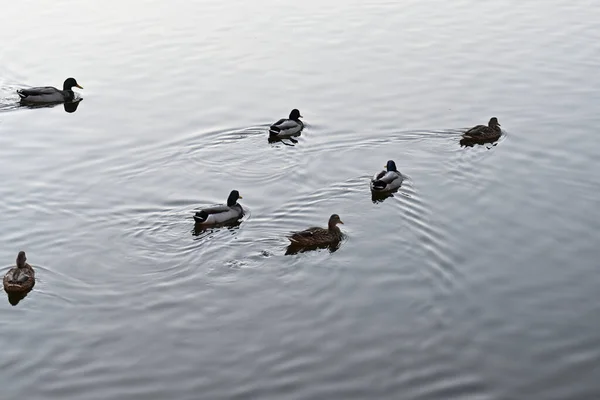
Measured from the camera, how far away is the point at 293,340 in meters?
13.1

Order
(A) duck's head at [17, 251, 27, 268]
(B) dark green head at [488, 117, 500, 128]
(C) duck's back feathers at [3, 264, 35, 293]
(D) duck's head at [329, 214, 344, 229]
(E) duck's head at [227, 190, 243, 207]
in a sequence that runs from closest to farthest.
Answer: (C) duck's back feathers at [3, 264, 35, 293]
(A) duck's head at [17, 251, 27, 268]
(D) duck's head at [329, 214, 344, 229]
(E) duck's head at [227, 190, 243, 207]
(B) dark green head at [488, 117, 500, 128]

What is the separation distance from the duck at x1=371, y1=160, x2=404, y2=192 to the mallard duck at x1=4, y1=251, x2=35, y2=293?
19.4 ft

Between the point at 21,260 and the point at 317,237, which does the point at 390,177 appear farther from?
the point at 21,260

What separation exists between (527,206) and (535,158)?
87.0 inches

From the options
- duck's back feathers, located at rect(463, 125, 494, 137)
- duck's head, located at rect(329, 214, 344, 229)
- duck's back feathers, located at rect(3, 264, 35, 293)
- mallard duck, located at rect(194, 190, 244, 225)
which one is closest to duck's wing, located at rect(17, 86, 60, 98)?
mallard duck, located at rect(194, 190, 244, 225)

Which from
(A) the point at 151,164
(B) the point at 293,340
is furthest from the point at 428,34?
(B) the point at 293,340

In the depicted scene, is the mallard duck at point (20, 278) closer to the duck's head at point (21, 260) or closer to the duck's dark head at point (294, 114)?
the duck's head at point (21, 260)

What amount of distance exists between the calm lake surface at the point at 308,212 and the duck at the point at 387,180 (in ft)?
1.19

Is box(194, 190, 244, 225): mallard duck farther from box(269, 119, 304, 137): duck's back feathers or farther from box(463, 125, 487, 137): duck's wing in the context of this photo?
box(463, 125, 487, 137): duck's wing

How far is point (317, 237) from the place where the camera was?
1556cm

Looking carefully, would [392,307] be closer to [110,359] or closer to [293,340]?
[293,340]

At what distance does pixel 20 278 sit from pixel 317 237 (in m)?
4.34

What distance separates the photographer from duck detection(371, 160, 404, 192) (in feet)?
57.2

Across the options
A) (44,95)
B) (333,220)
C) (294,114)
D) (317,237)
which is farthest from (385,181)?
(44,95)
